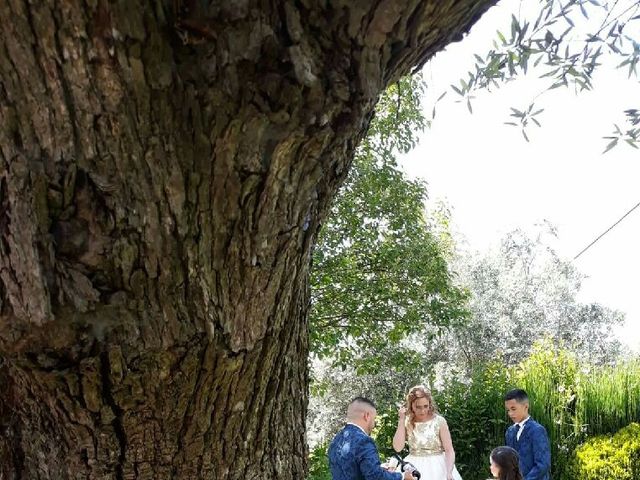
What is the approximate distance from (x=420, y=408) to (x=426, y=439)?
0.99 ft

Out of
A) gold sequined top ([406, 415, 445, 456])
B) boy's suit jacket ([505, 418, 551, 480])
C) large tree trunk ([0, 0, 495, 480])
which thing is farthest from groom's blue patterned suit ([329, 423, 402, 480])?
large tree trunk ([0, 0, 495, 480])

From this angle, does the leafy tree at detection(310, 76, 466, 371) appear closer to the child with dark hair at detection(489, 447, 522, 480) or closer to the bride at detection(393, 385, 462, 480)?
the bride at detection(393, 385, 462, 480)

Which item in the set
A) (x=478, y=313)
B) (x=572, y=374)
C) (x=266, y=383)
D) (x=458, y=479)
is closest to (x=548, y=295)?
(x=478, y=313)

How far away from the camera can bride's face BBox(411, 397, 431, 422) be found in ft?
21.0

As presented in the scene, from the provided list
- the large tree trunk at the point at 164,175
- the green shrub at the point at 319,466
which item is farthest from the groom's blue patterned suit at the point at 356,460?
the green shrub at the point at 319,466

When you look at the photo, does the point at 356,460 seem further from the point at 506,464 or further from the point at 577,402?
the point at 577,402

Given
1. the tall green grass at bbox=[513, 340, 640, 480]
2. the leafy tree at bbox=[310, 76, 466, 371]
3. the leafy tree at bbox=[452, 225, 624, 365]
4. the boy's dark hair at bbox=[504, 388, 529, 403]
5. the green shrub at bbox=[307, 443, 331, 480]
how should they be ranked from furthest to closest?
the leafy tree at bbox=[452, 225, 624, 365]
the leafy tree at bbox=[310, 76, 466, 371]
the green shrub at bbox=[307, 443, 331, 480]
the tall green grass at bbox=[513, 340, 640, 480]
the boy's dark hair at bbox=[504, 388, 529, 403]

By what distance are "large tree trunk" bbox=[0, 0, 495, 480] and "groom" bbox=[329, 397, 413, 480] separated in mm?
2973

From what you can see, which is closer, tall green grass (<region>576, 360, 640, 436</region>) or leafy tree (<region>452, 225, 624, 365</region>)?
tall green grass (<region>576, 360, 640, 436</region>)

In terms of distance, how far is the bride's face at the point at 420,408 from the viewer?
6.40 m

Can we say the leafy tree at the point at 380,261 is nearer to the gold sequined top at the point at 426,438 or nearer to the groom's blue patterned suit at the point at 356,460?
the gold sequined top at the point at 426,438

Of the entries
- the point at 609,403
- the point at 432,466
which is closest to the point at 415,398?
the point at 432,466

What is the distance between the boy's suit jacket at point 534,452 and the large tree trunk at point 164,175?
457 cm

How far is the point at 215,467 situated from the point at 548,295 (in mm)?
20889
